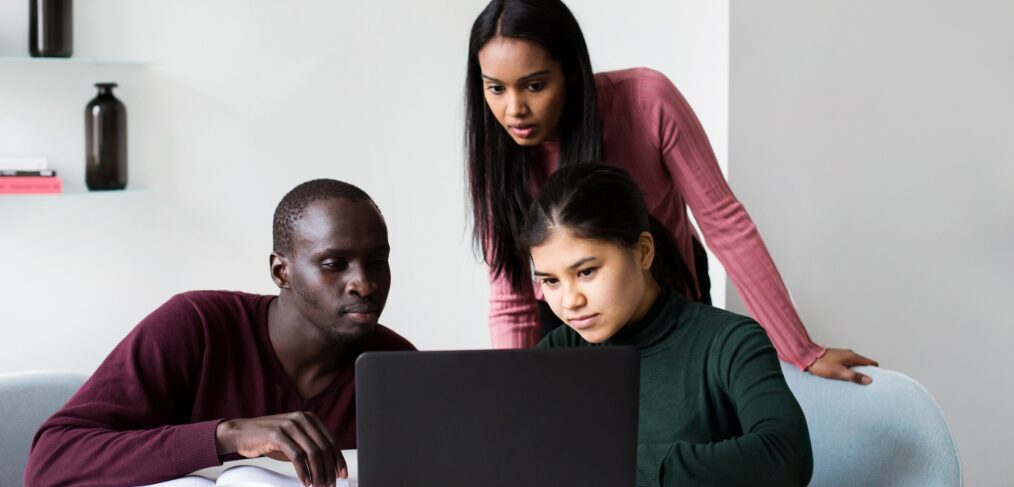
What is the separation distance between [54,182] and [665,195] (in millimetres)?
1669

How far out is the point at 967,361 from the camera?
2.85 metres

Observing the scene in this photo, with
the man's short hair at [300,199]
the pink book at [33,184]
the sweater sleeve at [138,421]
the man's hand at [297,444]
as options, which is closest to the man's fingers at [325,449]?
the man's hand at [297,444]

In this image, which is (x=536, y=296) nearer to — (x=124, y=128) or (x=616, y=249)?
(x=616, y=249)

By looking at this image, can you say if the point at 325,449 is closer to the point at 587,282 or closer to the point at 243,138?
the point at 587,282

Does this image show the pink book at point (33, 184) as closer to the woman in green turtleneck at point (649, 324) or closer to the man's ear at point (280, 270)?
the man's ear at point (280, 270)

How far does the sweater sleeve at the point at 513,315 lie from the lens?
189cm

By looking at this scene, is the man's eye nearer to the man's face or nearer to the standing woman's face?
the man's face

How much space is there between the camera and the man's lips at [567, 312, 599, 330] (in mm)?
1397

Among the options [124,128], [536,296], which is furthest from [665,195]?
[124,128]

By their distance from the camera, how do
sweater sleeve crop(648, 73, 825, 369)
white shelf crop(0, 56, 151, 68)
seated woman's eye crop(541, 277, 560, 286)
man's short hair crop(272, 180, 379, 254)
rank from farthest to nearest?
1. white shelf crop(0, 56, 151, 68)
2. sweater sleeve crop(648, 73, 825, 369)
3. man's short hair crop(272, 180, 379, 254)
4. seated woman's eye crop(541, 277, 560, 286)

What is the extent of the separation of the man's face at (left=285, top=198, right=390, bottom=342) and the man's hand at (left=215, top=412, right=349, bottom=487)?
258mm

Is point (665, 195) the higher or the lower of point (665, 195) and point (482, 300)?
the higher

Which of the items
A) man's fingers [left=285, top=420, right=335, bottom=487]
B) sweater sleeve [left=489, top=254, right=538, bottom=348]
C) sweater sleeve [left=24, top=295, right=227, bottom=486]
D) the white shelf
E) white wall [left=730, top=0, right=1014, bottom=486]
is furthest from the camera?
the white shelf

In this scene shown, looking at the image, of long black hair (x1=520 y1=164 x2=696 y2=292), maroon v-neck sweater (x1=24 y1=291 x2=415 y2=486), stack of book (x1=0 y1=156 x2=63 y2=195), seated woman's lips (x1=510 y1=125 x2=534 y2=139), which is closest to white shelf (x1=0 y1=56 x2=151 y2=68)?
stack of book (x1=0 y1=156 x2=63 y2=195)
